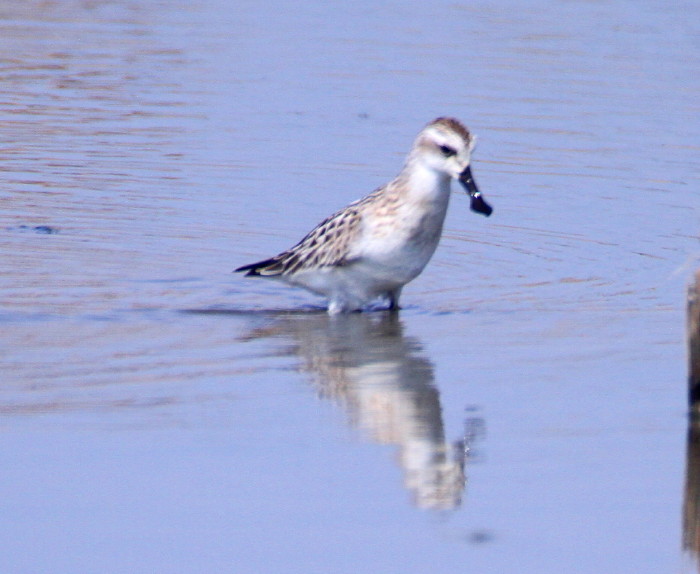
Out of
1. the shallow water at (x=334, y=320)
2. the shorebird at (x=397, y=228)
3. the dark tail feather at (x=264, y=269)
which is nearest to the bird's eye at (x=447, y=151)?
the shorebird at (x=397, y=228)

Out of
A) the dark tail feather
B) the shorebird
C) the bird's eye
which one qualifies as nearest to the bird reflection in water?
the shorebird

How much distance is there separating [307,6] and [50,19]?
10.7 feet

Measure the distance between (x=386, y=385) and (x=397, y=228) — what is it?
1614 mm

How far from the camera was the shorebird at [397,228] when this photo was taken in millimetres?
8242

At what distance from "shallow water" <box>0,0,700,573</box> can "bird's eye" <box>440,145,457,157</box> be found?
0.86 m

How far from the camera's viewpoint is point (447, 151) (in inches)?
325

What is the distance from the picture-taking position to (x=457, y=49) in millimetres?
17734

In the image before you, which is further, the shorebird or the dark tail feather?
the dark tail feather

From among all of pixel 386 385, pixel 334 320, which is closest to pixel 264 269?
pixel 334 320

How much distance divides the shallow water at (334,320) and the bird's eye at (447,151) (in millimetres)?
860

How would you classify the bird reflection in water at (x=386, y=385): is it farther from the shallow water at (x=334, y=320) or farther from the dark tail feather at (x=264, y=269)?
the dark tail feather at (x=264, y=269)

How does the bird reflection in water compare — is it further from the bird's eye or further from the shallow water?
the bird's eye

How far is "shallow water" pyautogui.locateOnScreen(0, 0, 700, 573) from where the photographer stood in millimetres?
5227

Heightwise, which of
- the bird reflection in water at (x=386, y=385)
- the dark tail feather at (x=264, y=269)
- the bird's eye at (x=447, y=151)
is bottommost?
the dark tail feather at (x=264, y=269)
